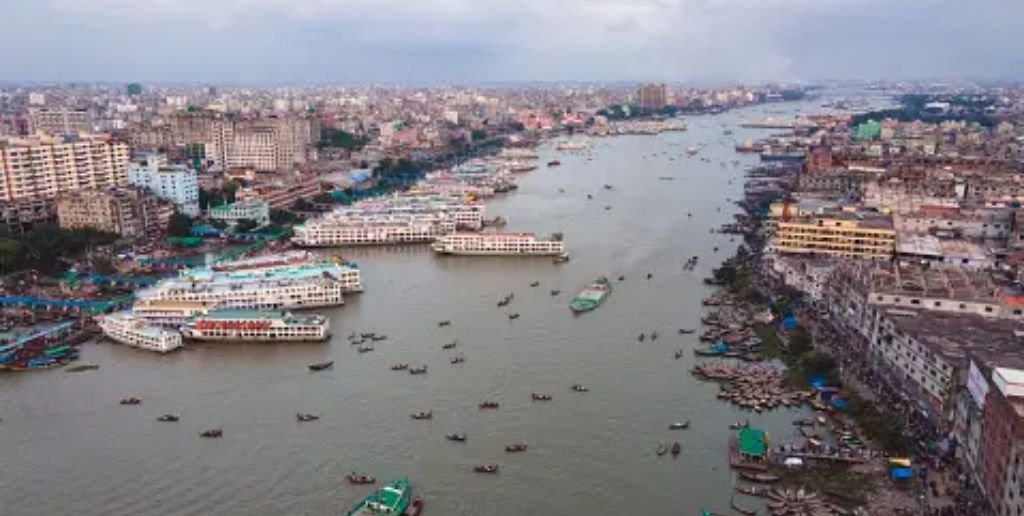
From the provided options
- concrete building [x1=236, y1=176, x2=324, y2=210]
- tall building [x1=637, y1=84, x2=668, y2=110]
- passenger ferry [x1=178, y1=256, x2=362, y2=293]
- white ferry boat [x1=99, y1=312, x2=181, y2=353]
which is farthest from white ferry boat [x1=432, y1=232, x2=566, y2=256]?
tall building [x1=637, y1=84, x2=668, y2=110]

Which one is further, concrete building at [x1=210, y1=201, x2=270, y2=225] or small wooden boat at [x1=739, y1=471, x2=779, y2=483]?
concrete building at [x1=210, y1=201, x2=270, y2=225]

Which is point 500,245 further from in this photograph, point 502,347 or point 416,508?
point 416,508

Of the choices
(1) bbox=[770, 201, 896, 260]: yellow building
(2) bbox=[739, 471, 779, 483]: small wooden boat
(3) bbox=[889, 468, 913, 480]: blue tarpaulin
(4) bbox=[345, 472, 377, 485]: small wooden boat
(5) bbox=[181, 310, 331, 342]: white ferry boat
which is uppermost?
(1) bbox=[770, 201, 896, 260]: yellow building

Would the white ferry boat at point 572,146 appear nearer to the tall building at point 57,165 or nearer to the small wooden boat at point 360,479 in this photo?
the tall building at point 57,165

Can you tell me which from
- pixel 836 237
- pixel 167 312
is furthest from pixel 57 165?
pixel 836 237

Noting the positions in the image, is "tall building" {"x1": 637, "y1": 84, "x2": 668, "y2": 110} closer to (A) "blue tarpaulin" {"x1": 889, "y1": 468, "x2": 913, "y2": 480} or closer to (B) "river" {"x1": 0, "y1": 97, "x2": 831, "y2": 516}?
(B) "river" {"x1": 0, "y1": 97, "x2": 831, "y2": 516}

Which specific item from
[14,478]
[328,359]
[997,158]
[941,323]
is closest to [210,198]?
[328,359]

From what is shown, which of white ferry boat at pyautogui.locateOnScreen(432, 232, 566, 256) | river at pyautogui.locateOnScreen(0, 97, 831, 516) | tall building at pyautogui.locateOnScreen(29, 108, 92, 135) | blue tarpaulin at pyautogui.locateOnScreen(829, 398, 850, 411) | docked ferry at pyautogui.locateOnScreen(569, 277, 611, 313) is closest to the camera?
river at pyautogui.locateOnScreen(0, 97, 831, 516)

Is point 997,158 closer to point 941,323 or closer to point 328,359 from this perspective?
point 941,323

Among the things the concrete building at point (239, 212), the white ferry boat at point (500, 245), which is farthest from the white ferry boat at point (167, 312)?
the concrete building at point (239, 212)
